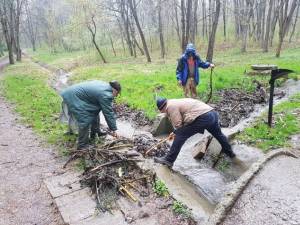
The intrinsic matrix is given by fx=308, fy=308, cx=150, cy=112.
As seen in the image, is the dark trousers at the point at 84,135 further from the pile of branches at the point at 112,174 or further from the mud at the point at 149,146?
the mud at the point at 149,146

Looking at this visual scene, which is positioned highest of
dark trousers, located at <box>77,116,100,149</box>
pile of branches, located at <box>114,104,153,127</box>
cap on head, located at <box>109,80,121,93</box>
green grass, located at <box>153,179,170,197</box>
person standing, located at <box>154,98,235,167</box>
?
cap on head, located at <box>109,80,121,93</box>

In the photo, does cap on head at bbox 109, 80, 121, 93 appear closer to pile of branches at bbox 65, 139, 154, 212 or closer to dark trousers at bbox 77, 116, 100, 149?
dark trousers at bbox 77, 116, 100, 149

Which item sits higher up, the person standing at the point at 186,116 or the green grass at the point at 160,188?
the person standing at the point at 186,116

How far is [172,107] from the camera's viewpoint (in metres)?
6.06

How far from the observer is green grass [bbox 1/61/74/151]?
359 inches

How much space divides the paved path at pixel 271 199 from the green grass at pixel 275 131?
124 centimetres

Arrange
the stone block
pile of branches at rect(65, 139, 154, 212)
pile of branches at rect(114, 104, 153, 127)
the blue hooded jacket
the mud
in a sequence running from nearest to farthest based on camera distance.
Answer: pile of branches at rect(65, 139, 154, 212), the mud, the stone block, the blue hooded jacket, pile of branches at rect(114, 104, 153, 127)

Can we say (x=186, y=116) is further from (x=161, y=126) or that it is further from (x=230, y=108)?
(x=230, y=108)

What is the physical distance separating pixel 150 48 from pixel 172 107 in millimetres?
30395

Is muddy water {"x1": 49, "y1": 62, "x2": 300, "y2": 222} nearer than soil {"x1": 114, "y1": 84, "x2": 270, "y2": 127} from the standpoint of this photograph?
Yes

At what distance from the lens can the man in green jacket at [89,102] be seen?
21.8ft

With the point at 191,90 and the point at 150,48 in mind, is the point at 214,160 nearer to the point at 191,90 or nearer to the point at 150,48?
the point at 191,90

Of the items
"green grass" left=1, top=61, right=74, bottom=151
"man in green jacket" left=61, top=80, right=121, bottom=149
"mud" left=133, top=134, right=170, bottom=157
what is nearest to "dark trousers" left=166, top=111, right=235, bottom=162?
"mud" left=133, top=134, right=170, bottom=157

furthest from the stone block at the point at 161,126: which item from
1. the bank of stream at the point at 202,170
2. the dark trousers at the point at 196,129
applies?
the dark trousers at the point at 196,129
